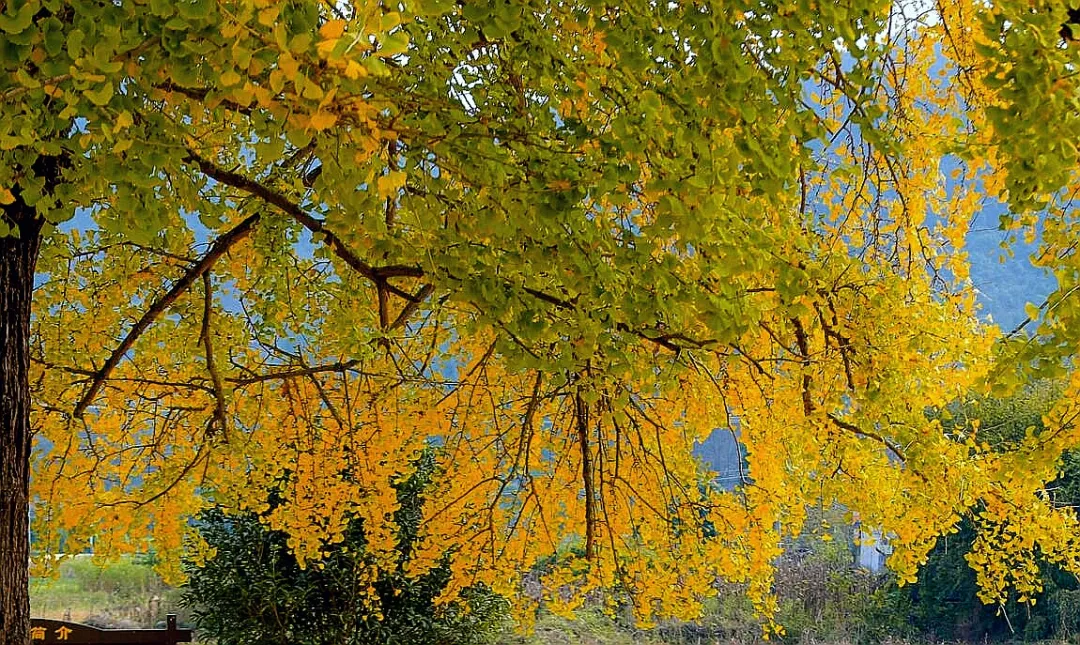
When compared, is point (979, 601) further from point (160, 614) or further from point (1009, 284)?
point (160, 614)

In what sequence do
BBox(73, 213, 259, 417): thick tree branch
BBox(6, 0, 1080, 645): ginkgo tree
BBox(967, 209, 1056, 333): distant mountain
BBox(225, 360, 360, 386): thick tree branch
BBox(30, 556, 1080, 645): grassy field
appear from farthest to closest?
1. BBox(967, 209, 1056, 333): distant mountain
2. BBox(30, 556, 1080, 645): grassy field
3. BBox(225, 360, 360, 386): thick tree branch
4. BBox(73, 213, 259, 417): thick tree branch
5. BBox(6, 0, 1080, 645): ginkgo tree

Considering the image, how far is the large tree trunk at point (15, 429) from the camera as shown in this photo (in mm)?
2033

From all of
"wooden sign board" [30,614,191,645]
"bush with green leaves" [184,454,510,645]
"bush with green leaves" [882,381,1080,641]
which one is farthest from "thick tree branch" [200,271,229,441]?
"bush with green leaves" [882,381,1080,641]

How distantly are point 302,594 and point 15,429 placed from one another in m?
3.65

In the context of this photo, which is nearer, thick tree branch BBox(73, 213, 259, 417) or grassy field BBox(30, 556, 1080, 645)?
thick tree branch BBox(73, 213, 259, 417)

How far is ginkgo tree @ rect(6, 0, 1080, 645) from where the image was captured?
4.77ft

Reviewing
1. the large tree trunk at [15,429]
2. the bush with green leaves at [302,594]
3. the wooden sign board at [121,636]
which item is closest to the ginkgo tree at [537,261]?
the large tree trunk at [15,429]

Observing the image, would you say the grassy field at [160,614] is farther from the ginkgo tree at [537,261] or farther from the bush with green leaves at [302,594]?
the ginkgo tree at [537,261]

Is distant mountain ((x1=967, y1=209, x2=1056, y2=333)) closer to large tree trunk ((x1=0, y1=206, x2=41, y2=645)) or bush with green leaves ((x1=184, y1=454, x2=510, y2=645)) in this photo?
bush with green leaves ((x1=184, y1=454, x2=510, y2=645))

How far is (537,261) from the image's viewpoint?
1800 mm

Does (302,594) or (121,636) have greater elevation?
(302,594)

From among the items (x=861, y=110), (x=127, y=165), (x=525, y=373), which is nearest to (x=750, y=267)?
(x=861, y=110)

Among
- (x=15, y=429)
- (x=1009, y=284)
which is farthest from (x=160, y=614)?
(x=1009, y=284)


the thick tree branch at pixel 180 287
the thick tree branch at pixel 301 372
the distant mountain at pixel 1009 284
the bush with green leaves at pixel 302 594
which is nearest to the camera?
the thick tree branch at pixel 180 287
